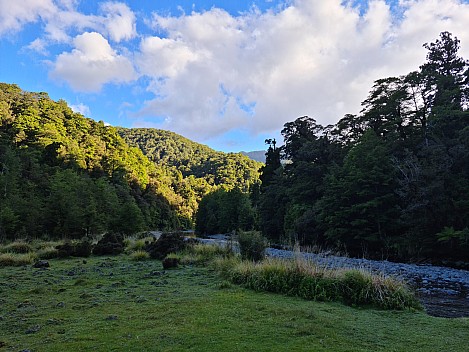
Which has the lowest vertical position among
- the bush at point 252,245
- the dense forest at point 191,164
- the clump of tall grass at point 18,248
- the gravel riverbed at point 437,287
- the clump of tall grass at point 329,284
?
the gravel riverbed at point 437,287

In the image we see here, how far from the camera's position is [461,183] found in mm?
20156

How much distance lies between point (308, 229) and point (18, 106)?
4947 centimetres

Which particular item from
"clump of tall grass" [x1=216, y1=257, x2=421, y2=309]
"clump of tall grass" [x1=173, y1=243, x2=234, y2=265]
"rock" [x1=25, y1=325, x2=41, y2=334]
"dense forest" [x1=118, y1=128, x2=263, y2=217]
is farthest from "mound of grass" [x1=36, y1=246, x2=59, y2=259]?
"dense forest" [x1=118, y1=128, x2=263, y2=217]

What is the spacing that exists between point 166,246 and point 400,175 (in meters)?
18.2

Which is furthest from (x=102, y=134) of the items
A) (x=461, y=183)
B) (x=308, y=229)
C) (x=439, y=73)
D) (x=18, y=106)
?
(x=461, y=183)

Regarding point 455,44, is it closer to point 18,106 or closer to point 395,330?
point 395,330

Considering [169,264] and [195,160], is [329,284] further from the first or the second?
[195,160]

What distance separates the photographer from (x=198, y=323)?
491cm

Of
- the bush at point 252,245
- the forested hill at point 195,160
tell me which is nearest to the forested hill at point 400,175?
the bush at point 252,245

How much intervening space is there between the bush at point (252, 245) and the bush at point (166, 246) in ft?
14.8

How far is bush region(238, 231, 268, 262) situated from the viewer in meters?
11.9

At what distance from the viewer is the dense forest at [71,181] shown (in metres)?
25.2

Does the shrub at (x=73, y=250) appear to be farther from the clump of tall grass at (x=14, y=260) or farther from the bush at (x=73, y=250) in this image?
the clump of tall grass at (x=14, y=260)

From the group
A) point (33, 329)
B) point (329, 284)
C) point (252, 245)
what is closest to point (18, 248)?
point (252, 245)
